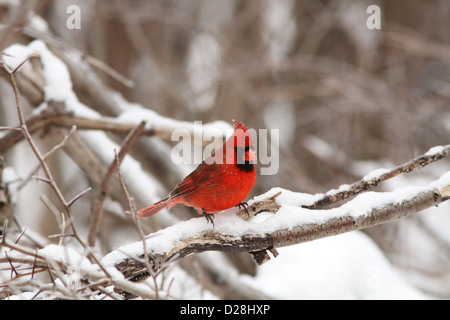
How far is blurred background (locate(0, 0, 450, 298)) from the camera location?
5777 millimetres

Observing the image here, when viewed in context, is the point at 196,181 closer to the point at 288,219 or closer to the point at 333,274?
the point at 288,219

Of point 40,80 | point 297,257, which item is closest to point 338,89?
point 297,257

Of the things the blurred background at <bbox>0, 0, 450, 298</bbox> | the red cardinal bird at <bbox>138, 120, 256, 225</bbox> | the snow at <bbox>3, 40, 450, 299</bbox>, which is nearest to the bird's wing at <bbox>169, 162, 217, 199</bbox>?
the red cardinal bird at <bbox>138, 120, 256, 225</bbox>

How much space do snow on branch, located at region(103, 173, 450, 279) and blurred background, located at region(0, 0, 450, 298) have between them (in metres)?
3.12

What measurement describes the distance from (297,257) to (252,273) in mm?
653

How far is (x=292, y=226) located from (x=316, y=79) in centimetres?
579

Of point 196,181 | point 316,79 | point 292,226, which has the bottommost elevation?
point 292,226

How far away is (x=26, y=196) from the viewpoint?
7.34 m

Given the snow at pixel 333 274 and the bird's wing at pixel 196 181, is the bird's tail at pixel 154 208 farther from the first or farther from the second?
the snow at pixel 333 274

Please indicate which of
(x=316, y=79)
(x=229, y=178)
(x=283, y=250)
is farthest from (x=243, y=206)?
(x=316, y=79)

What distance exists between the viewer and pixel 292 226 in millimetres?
2023

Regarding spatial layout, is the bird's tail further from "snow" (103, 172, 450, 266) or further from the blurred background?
the blurred background
